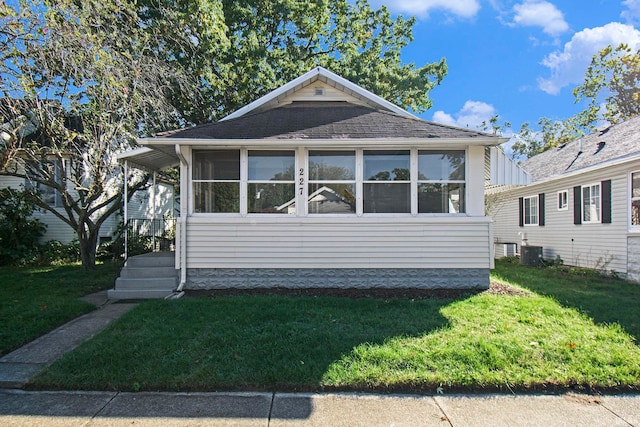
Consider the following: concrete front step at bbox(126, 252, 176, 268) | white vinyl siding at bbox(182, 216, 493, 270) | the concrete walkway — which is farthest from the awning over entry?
the concrete walkway

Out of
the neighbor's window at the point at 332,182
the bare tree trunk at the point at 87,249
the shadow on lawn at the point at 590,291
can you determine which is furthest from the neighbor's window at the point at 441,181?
the bare tree trunk at the point at 87,249

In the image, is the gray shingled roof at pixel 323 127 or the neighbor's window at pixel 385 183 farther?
the neighbor's window at pixel 385 183

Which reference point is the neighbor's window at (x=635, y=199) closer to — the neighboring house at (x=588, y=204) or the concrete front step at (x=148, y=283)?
the neighboring house at (x=588, y=204)

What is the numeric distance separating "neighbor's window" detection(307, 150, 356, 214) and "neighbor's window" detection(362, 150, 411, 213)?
292 mm

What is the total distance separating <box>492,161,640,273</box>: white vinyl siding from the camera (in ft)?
31.7

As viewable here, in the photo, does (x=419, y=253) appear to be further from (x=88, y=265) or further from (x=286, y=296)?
(x=88, y=265)

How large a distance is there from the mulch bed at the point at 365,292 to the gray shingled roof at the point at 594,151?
206 inches

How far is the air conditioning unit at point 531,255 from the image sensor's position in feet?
41.4

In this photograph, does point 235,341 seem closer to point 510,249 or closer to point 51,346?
point 51,346

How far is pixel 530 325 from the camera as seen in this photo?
512 centimetres

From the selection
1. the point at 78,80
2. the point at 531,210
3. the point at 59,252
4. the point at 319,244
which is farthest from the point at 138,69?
the point at 531,210

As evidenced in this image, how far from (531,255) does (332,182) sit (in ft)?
29.5

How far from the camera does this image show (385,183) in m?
7.61

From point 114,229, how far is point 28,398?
1187 cm
